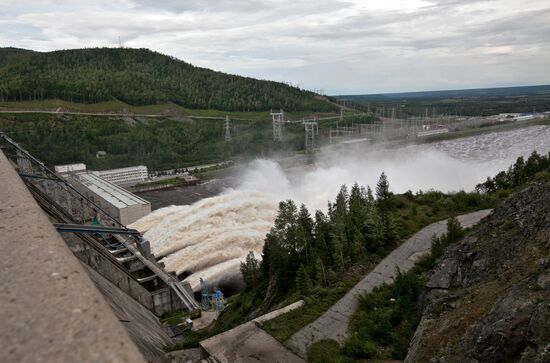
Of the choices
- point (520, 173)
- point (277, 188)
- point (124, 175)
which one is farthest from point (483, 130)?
point (124, 175)

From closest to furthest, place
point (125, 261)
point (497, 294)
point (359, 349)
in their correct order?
point (497, 294)
point (359, 349)
point (125, 261)

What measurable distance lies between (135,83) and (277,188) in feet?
249

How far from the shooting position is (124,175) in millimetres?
57562

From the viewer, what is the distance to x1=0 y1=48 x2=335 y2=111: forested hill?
91.1 m

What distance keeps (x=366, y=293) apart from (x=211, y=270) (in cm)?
1436

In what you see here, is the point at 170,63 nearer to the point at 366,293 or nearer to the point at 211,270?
the point at 211,270

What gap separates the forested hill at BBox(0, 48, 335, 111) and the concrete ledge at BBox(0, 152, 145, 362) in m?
96.2

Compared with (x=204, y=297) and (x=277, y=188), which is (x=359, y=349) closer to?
(x=204, y=297)

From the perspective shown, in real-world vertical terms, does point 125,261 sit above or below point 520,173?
below

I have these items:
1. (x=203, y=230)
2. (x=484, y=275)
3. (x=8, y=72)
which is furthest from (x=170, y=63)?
(x=484, y=275)

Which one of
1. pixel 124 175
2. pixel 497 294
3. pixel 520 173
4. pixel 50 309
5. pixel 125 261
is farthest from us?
pixel 124 175

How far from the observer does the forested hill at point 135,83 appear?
3585 inches

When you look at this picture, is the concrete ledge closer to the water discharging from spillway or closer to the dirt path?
the dirt path

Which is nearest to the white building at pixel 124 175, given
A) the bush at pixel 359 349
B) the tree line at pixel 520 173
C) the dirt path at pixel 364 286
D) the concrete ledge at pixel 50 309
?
the tree line at pixel 520 173
